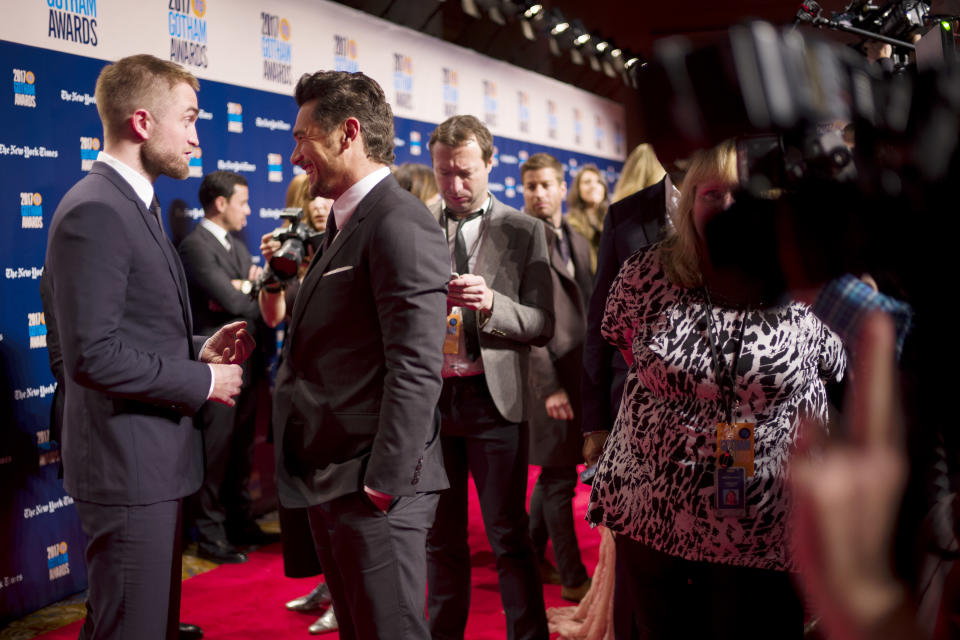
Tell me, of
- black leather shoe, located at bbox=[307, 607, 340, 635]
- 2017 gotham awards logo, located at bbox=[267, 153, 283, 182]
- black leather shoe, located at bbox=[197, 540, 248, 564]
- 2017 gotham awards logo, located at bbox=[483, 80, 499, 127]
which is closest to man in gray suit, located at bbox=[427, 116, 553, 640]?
black leather shoe, located at bbox=[307, 607, 340, 635]

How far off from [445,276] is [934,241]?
4.42ft

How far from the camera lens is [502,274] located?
9.33 feet

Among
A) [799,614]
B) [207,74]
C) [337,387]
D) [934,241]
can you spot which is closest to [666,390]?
[799,614]

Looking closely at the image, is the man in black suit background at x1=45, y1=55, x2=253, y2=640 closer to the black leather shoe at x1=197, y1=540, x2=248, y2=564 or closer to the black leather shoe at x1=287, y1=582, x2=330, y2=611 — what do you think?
the black leather shoe at x1=287, y1=582, x2=330, y2=611

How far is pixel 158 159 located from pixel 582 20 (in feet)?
26.8

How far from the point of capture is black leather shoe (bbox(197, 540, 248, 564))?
4168 millimetres

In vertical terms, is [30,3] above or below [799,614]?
above

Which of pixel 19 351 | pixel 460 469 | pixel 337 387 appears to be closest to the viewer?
pixel 337 387

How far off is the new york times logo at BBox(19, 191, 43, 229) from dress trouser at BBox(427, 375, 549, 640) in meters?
2.24

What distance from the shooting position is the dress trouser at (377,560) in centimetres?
184

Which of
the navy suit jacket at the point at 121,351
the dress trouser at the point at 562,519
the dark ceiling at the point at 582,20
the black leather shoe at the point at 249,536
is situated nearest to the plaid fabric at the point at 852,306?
the navy suit jacket at the point at 121,351

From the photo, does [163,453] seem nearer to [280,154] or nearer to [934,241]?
[934,241]

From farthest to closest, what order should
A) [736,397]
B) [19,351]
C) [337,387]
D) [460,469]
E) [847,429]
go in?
[19,351] < [460,469] < [337,387] < [736,397] < [847,429]

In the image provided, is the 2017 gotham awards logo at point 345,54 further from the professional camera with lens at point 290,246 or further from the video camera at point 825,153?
the video camera at point 825,153
